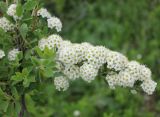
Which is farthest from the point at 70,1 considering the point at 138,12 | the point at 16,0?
the point at 16,0

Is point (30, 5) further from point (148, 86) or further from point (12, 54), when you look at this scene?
point (148, 86)

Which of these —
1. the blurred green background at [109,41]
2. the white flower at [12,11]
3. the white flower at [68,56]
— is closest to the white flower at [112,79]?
the white flower at [68,56]

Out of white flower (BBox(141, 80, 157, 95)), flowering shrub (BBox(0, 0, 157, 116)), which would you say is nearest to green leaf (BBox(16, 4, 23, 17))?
flowering shrub (BBox(0, 0, 157, 116))

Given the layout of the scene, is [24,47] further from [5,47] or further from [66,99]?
[66,99]

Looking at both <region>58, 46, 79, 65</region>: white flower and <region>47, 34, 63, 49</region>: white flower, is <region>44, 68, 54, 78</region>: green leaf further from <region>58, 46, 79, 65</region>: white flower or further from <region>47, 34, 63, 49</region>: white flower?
<region>47, 34, 63, 49</region>: white flower

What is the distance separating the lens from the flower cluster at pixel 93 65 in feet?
9.04

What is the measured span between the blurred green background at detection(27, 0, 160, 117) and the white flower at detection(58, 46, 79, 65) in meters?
1.75

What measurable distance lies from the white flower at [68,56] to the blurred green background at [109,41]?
175cm

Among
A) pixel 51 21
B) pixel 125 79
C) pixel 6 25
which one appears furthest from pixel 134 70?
pixel 6 25

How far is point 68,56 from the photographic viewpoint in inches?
108

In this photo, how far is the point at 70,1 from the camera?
6.62m

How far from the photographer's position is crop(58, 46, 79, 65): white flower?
273 cm

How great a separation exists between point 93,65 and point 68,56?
0.17 m

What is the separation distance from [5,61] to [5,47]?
0.09 m
